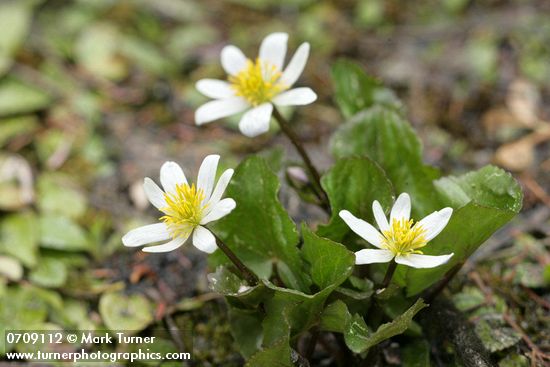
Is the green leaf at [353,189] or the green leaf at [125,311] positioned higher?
the green leaf at [353,189]

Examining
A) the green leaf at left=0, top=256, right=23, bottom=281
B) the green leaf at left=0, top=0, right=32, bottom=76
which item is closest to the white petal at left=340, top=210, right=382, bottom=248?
the green leaf at left=0, top=256, right=23, bottom=281

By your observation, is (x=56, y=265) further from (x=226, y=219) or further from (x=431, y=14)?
(x=431, y=14)

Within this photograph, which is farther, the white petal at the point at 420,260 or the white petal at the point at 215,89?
the white petal at the point at 215,89

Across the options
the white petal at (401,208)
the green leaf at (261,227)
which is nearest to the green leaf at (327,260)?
the green leaf at (261,227)

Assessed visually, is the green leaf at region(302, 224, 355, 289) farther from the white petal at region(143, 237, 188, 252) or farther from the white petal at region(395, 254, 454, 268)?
the white petal at region(143, 237, 188, 252)

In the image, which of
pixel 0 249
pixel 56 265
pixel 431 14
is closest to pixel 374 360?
pixel 56 265

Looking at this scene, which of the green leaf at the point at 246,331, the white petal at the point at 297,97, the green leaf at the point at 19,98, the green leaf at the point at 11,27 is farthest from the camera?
the green leaf at the point at 11,27

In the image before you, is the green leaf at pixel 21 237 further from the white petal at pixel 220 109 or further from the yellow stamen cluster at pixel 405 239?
the yellow stamen cluster at pixel 405 239

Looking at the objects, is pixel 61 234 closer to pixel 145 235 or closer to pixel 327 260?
pixel 145 235
